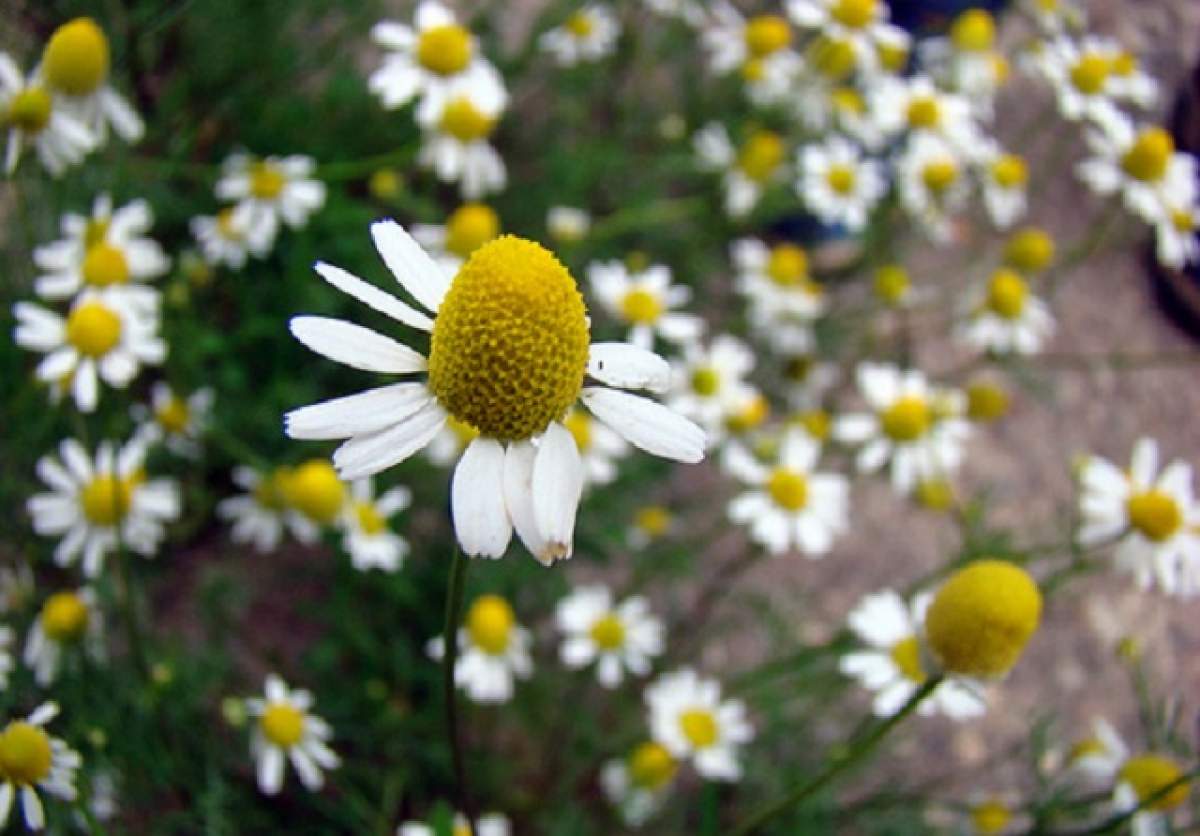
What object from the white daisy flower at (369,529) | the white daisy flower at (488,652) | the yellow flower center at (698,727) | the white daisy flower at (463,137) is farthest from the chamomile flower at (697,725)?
the white daisy flower at (463,137)

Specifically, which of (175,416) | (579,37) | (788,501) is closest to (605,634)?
(788,501)

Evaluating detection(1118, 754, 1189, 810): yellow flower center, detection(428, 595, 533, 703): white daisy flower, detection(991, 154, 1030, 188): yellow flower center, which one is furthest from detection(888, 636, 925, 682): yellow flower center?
detection(991, 154, 1030, 188): yellow flower center

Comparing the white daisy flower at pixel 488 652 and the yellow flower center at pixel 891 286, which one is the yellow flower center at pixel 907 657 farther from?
the yellow flower center at pixel 891 286

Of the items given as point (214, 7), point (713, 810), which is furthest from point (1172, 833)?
point (214, 7)

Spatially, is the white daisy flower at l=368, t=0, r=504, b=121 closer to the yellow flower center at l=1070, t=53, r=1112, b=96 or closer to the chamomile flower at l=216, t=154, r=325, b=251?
the chamomile flower at l=216, t=154, r=325, b=251

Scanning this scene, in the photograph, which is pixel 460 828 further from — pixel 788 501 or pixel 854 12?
pixel 854 12

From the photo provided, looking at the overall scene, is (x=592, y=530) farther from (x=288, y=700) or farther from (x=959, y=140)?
(x=959, y=140)
